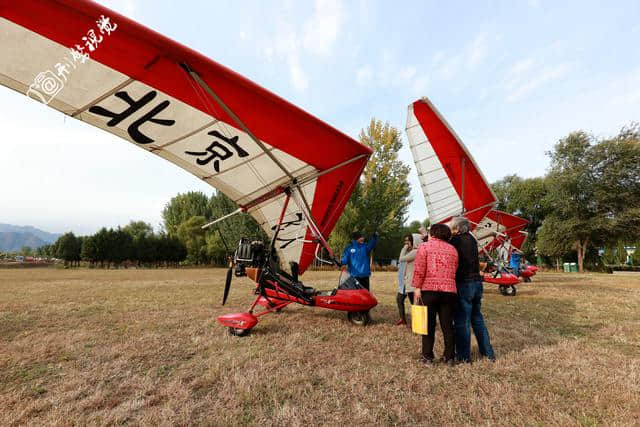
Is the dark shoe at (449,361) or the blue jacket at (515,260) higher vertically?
the blue jacket at (515,260)

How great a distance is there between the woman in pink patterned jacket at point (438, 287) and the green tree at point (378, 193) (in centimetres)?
2243

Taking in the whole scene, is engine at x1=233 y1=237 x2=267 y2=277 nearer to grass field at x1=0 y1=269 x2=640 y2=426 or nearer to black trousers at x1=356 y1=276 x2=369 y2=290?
grass field at x1=0 y1=269 x2=640 y2=426

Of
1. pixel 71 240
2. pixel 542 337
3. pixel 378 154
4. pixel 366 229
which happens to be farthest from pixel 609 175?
pixel 71 240

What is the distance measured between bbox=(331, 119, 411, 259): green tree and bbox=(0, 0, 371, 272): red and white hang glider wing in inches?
791

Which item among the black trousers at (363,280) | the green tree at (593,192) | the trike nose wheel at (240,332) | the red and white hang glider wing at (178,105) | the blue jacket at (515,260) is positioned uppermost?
the green tree at (593,192)

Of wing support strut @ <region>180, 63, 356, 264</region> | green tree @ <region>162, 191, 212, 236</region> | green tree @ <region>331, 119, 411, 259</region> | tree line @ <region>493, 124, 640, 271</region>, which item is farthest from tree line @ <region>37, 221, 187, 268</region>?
tree line @ <region>493, 124, 640, 271</region>

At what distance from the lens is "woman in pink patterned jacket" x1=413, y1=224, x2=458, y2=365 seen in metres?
3.33

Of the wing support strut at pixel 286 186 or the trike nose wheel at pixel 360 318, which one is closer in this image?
the wing support strut at pixel 286 186

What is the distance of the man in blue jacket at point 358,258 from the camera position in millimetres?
5695

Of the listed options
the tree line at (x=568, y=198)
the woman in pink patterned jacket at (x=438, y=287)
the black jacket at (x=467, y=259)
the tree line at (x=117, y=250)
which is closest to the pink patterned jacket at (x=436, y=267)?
the woman in pink patterned jacket at (x=438, y=287)

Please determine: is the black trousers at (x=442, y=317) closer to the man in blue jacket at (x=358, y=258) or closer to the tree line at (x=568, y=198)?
the man in blue jacket at (x=358, y=258)

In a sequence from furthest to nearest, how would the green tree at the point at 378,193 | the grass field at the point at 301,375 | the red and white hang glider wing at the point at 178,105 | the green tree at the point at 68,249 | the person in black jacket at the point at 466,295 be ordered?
the green tree at the point at 68,249 → the green tree at the point at 378,193 → the person in black jacket at the point at 466,295 → the red and white hang glider wing at the point at 178,105 → the grass field at the point at 301,375

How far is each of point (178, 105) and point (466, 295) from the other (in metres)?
4.34

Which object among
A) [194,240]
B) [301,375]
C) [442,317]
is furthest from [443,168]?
[194,240]
